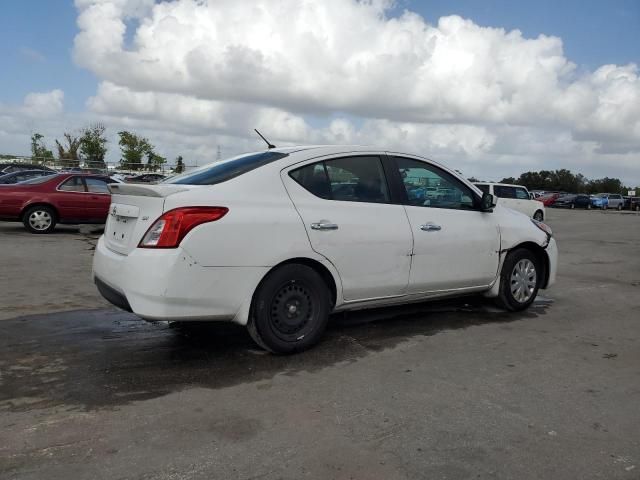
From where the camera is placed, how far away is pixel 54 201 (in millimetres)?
13484

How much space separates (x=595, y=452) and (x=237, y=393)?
2097 millimetres

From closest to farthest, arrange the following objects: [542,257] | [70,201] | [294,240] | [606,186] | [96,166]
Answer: [294,240] → [542,257] → [70,201] → [96,166] → [606,186]

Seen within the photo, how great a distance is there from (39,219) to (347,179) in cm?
1083

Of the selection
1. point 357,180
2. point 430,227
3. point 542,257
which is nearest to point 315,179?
point 357,180

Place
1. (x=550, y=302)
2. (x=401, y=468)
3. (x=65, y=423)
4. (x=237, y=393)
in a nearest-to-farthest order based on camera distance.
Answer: (x=401, y=468)
(x=65, y=423)
(x=237, y=393)
(x=550, y=302)

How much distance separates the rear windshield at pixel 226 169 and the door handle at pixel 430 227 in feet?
4.64

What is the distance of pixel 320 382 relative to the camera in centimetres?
397

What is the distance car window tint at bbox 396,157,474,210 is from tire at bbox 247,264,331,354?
1.30 m

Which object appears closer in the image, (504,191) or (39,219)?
(39,219)

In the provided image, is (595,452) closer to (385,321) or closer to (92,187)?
(385,321)

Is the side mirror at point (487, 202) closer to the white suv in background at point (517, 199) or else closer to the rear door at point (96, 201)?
the rear door at point (96, 201)

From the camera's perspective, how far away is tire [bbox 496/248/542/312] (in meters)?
5.98

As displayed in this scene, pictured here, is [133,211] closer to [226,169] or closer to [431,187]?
[226,169]

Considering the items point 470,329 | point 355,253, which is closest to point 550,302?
point 470,329
